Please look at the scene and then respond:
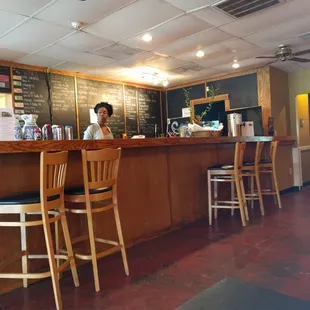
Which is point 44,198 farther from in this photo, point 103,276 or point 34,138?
point 103,276

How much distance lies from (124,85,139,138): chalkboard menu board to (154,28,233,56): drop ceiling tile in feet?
6.86

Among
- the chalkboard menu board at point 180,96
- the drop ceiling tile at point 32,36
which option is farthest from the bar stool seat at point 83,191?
the chalkboard menu board at point 180,96

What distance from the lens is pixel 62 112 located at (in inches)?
232

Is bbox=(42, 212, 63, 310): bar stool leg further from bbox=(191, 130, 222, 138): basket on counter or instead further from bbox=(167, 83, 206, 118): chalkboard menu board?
bbox=(167, 83, 206, 118): chalkboard menu board

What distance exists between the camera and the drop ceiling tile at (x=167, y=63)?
546cm

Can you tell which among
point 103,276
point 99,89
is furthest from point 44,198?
point 99,89

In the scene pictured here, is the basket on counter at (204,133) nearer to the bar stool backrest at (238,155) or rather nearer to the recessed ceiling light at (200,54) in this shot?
the bar stool backrest at (238,155)

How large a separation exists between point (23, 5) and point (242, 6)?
2319 millimetres

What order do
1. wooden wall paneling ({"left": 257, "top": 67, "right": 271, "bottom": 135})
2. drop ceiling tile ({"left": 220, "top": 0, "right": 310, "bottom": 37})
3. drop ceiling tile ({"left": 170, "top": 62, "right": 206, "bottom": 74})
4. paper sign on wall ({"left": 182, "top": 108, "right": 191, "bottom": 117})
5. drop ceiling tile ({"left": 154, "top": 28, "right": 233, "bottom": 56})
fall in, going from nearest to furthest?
drop ceiling tile ({"left": 220, "top": 0, "right": 310, "bottom": 37}), drop ceiling tile ({"left": 154, "top": 28, "right": 233, "bottom": 56}), drop ceiling tile ({"left": 170, "top": 62, "right": 206, "bottom": 74}), wooden wall paneling ({"left": 257, "top": 67, "right": 271, "bottom": 135}), paper sign on wall ({"left": 182, "top": 108, "right": 191, "bottom": 117})

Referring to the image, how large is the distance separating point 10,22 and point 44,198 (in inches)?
105

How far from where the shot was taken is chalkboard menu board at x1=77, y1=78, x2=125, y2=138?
20.4 feet

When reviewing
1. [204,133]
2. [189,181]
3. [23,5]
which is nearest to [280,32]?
[204,133]

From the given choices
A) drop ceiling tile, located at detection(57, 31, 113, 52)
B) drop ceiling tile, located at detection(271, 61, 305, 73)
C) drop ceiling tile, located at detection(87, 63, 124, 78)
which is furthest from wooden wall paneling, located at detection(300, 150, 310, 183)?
drop ceiling tile, located at detection(57, 31, 113, 52)

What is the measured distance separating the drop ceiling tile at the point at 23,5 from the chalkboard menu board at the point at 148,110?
4076 millimetres
